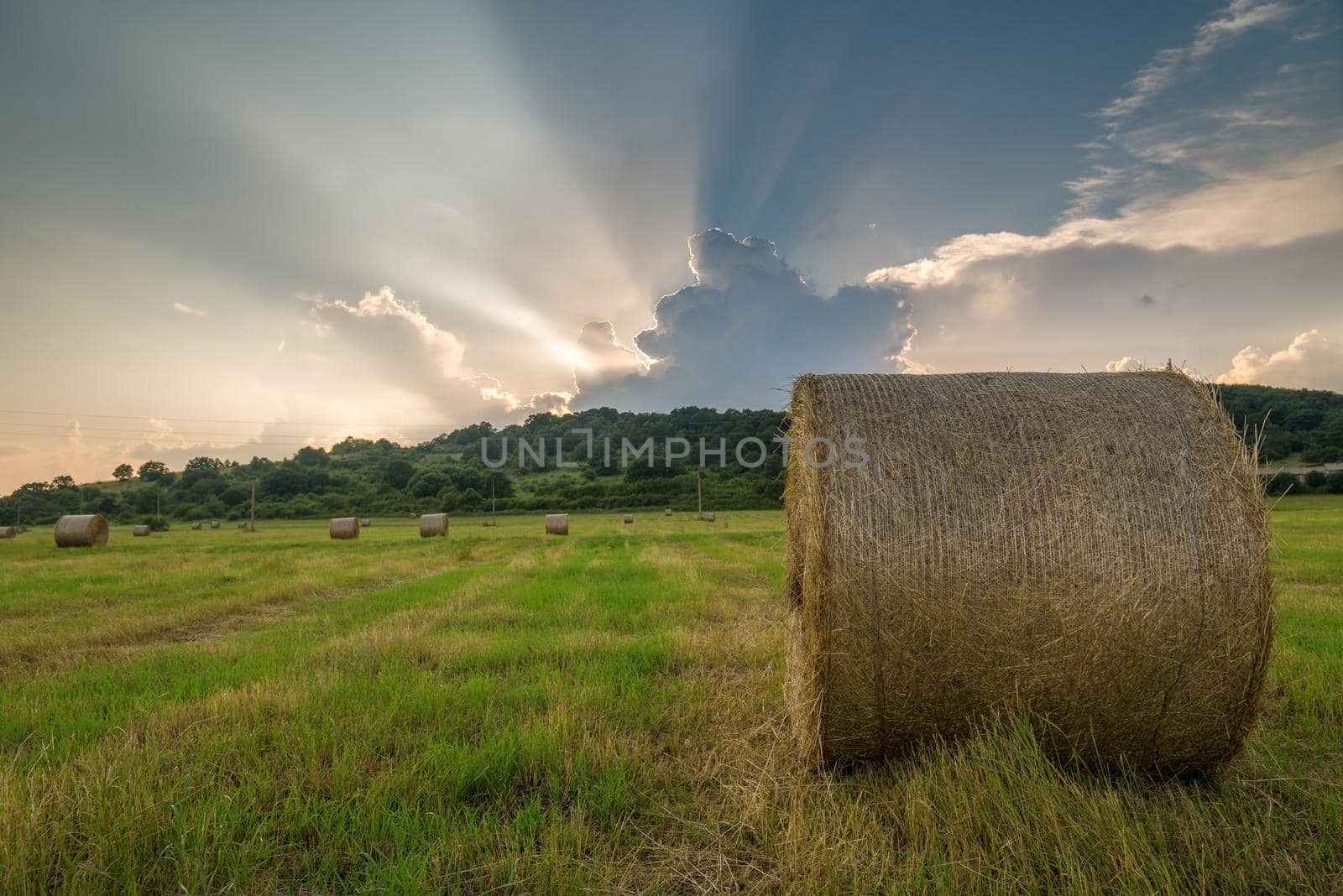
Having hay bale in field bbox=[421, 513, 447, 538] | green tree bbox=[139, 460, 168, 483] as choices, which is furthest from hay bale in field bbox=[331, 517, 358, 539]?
green tree bbox=[139, 460, 168, 483]

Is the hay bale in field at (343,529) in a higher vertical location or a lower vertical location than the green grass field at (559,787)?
lower

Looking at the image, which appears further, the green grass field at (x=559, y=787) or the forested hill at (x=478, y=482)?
the forested hill at (x=478, y=482)

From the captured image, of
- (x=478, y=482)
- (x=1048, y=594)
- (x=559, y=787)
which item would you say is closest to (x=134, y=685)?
(x=559, y=787)

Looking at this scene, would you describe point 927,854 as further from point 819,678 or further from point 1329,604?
point 1329,604

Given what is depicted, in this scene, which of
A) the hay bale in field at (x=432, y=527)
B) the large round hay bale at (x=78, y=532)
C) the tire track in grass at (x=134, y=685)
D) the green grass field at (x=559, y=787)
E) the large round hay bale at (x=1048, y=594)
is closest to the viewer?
the green grass field at (x=559, y=787)

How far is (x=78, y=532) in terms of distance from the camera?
92.2 ft

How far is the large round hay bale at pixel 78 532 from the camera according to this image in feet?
91.9

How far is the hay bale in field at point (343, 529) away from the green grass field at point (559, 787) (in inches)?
1124

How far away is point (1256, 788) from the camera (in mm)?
3623

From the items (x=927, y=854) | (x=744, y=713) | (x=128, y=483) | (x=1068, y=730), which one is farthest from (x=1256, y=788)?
(x=128, y=483)

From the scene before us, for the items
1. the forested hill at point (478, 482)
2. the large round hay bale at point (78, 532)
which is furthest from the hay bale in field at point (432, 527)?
the forested hill at point (478, 482)

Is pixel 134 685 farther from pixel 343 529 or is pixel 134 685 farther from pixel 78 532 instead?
pixel 78 532

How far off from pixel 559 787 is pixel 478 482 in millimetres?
81643

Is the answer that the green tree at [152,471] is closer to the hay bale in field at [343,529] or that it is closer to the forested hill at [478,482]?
the forested hill at [478,482]
